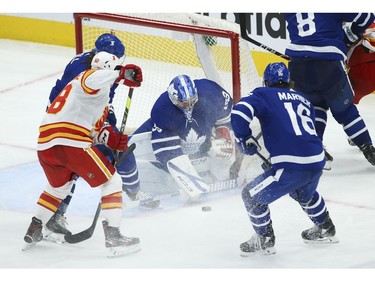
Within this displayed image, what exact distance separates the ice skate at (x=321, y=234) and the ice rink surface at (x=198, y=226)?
0.11 feet

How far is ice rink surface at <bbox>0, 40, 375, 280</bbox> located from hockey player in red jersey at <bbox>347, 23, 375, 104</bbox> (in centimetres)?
38

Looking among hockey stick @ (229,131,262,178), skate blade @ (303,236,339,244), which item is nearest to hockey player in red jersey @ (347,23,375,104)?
hockey stick @ (229,131,262,178)

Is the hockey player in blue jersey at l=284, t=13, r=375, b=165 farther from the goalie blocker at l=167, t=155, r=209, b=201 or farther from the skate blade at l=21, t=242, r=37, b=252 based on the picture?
the skate blade at l=21, t=242, r=37, b=252

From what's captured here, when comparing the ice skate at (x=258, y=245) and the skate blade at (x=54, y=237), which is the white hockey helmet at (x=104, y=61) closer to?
the skate blade at (x=54, y=237)

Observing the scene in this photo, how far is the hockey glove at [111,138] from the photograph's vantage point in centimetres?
549

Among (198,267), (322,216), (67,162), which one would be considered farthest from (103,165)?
(322,216)

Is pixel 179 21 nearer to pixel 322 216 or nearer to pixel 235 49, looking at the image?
pixel 235 49

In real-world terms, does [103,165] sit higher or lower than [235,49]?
lower

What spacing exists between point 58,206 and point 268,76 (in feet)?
3.52

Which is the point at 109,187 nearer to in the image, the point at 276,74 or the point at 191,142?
the point at 276,74

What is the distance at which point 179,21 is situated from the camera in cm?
662

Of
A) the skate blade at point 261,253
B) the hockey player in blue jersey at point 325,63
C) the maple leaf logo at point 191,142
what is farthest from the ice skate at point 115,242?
the hockey player in blue jersey at point 325,63

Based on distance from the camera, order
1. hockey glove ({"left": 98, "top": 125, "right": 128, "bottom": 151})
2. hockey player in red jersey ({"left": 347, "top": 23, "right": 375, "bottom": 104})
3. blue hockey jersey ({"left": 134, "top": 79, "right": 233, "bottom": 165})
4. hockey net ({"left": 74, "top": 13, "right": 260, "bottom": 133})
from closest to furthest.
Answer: hockey glove ({"left": 98, "top": 125, "right": 128, "bottom": 151}), blue hockey jersey ({"left": 134, "top": 79, "right": 233, "bottom": 165}), hockey net ({"left": 74, "top": 13, "right": 260, "bottom": 133}), hockey player in red jersey ({"left": 347, "top": 23, "right": 375, "bottom": 104})

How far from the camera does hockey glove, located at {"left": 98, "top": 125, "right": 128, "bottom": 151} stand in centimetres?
549
